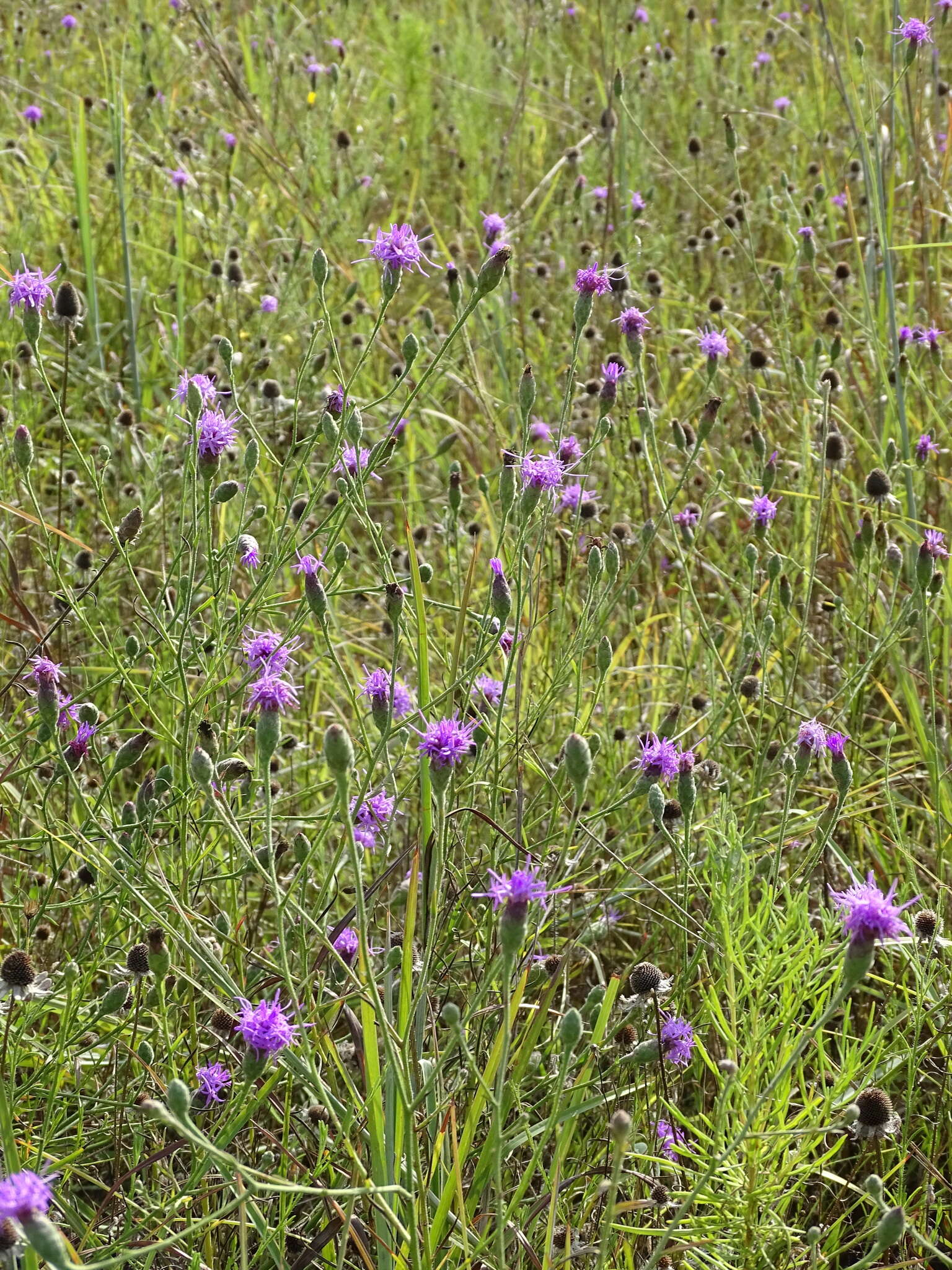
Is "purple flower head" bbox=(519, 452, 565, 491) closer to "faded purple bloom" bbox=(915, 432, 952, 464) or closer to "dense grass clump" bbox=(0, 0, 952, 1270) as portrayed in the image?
"dense grass clump" bbox=(0, 0, 952, 1270)

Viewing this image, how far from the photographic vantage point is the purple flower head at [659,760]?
157cm

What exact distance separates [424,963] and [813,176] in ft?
11.6

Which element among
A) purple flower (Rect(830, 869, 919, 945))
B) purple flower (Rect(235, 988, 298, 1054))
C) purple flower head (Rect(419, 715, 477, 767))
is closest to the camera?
purple flower (Rect(830, 869, 919, 945))

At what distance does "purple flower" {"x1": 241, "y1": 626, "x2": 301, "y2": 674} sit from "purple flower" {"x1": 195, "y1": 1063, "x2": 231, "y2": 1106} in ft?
1.46

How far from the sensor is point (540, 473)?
158cm

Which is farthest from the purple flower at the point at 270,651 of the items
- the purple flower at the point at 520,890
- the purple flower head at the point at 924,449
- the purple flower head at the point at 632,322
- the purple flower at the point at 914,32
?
the purple flower at the point at 914,32

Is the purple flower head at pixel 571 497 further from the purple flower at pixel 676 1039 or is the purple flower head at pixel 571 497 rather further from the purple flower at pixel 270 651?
the purple flower at pixel 676 1039

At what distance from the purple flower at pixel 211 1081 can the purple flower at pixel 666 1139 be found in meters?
0.49

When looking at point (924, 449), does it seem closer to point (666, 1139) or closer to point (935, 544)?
point (935, 544)

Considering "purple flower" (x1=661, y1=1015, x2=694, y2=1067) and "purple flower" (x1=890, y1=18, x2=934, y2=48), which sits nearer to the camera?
"purple flower" (x1=661, y1=1015, x2=694, y2=1067)

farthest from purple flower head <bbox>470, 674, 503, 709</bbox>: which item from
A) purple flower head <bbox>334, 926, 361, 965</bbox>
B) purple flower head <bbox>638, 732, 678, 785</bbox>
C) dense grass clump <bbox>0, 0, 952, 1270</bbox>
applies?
purple flower head <bbox>334, 926, 361, 965</bbox>

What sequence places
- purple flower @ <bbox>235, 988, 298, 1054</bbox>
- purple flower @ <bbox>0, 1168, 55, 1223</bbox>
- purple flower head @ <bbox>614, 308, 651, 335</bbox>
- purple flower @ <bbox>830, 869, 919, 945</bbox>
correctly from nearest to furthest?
purple flower @ <bbox>0, 1168, 55, 1223</bbox>
purple flower @ <bbox>830, 869, 919, 945</bbox>
purple flower @ <bbox>235, 988, 298, 1054</bbox>
purple flower head @ <bbox>614, 308, 651, 335</bbox>

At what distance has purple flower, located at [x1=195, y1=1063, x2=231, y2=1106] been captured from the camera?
1379 millimetres

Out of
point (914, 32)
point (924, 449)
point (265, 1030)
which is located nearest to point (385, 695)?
point (265, 1030)
